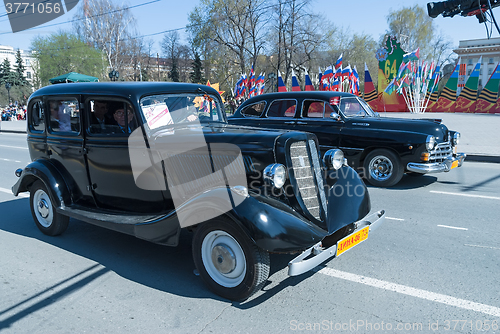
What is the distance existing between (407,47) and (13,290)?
53.4 metres

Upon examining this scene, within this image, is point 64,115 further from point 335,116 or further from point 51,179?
point 335,116

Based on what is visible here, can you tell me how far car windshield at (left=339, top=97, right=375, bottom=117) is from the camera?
7869mm

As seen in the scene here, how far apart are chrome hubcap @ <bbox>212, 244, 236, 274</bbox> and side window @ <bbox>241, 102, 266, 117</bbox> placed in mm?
5810

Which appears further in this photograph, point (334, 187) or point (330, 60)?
point (330, 60)

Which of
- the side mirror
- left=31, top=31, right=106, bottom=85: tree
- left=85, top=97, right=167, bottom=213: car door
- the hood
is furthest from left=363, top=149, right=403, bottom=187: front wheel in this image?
left=31, top=31, right=106, bottom=85: tree

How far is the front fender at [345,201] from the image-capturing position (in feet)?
11.7

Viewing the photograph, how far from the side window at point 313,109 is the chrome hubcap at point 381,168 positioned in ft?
4.88

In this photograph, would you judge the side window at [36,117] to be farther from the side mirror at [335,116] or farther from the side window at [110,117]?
the side mirror at [335,116]

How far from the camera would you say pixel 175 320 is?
2922mm

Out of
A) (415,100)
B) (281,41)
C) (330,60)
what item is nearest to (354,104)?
(415,100)

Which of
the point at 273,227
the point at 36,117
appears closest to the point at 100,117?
the point at 36,117

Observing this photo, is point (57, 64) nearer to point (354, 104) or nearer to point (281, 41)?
point (281, 41)

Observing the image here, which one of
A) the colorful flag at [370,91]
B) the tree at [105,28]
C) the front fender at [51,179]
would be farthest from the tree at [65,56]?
the front fender at [51,179]

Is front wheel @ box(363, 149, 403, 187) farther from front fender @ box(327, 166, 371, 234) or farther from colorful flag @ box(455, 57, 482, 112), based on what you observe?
colorful flag @ box(455, 57, 482, 112)
